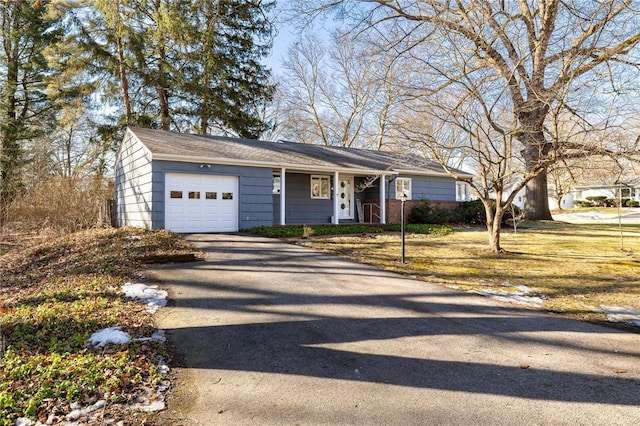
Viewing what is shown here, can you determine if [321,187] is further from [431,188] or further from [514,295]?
[514,295]

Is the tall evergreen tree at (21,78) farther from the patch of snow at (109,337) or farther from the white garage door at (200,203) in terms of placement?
the patch of snow at (109,337)

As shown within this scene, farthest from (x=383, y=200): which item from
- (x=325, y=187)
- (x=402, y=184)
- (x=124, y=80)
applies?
(x=124, y=80)

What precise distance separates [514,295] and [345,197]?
12.1m

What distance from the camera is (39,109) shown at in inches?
846

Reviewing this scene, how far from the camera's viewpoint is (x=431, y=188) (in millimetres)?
18891

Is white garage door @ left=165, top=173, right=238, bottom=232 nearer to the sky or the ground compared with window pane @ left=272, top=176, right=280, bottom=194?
nearer to the ground

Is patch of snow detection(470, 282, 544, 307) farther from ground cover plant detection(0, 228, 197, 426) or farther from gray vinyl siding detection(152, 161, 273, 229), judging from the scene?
gray vinyl siding detection(152, 161, 273, 229)

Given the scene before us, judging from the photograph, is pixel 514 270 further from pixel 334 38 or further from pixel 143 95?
pixel 143 95

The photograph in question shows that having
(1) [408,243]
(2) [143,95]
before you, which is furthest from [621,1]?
(2) [143,95]

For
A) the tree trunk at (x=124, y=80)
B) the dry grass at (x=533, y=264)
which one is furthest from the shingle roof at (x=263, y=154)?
the tree trunk at (x=124, y=80)

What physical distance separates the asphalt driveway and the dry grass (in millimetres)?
1078

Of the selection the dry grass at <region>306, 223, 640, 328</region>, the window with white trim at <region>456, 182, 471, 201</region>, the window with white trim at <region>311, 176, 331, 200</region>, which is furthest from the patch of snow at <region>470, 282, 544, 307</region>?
the window with white trim at <region>456, 182, 471, 201</region>

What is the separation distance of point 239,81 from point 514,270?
1905 centimetres

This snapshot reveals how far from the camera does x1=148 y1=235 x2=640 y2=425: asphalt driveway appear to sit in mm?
2695
